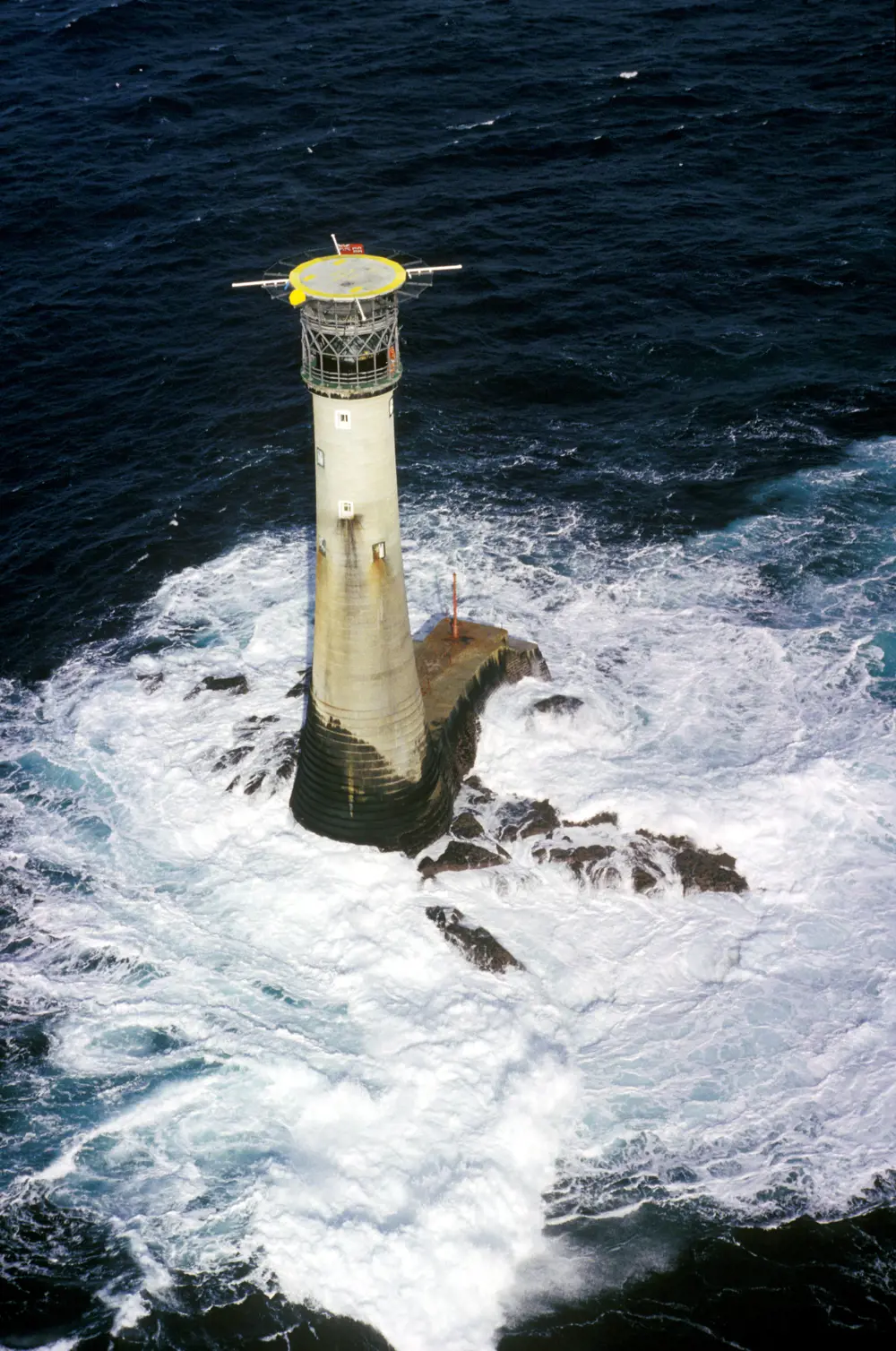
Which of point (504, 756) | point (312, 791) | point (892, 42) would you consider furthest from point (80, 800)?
point (892, 42)

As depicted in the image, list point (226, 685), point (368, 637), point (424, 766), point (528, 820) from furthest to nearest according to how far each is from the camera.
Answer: point (226, 685) < point (528, 820) < point (424, 766) < point (368, 637)

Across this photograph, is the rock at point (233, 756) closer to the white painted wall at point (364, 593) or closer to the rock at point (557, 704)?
the white painted wall at point (364, 593)

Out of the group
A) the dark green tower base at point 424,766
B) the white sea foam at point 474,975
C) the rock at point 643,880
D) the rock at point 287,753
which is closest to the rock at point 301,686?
the white sea foam at point 474,975

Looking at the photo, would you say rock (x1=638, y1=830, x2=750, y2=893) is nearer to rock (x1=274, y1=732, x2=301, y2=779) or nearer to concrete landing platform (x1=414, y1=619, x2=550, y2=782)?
concrete landing platform (x1=414, y1=619, x2=550, y2=782)

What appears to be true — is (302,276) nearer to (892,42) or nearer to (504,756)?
(504,756)

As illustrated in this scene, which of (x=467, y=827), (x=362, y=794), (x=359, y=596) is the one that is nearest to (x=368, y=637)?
(x=359, y=596)

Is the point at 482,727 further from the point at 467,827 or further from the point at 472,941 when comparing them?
the point at 472,941

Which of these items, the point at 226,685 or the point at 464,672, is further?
the point at 226,685
